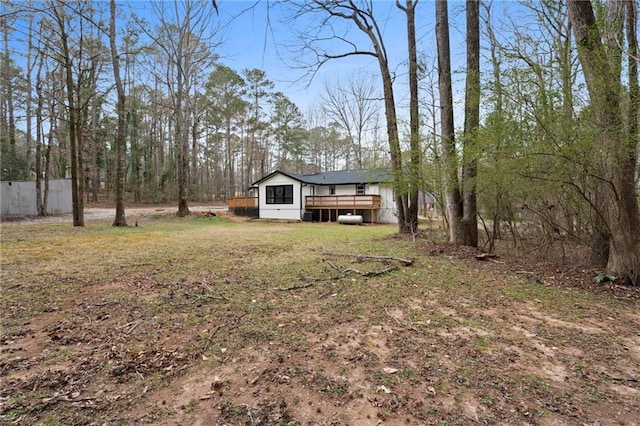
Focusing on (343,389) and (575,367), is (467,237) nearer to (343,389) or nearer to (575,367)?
(575,367)

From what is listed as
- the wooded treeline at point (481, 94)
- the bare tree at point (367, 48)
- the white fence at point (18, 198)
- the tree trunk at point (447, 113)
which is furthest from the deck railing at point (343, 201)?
the white fence at point (18, 198)

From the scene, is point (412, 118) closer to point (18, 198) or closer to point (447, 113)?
point (447, 113)

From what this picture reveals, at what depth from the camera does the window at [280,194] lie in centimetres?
1867

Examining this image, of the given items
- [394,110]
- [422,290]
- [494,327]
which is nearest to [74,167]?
[394,110]

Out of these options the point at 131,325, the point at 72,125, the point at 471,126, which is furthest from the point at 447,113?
the point at 72,125

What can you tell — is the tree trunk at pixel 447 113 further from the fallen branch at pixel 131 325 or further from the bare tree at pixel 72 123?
the bare tree at pixel 72 123

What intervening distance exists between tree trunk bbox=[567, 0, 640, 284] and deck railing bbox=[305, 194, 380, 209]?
1331 centimetres

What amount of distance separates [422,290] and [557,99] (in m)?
2.92

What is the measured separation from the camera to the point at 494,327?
264 cm

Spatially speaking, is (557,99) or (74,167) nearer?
(557,99)

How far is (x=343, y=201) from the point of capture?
17734mm

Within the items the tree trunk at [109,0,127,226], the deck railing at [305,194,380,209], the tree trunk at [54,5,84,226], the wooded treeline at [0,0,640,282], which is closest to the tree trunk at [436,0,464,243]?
the wooded treeline at [0,0,640,282]

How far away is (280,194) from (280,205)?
74cm

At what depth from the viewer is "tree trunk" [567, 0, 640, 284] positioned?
3199 mm
